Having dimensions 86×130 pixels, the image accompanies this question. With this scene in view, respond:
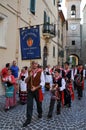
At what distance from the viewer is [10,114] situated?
348 inches

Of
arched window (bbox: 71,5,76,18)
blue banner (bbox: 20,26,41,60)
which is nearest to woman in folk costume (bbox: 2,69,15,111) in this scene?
blue banner (bbox: 20,26,41,60)

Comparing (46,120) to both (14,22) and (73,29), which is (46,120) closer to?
(14,22)

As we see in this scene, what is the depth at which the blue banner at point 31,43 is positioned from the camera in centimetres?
960

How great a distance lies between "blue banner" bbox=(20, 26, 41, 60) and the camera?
9602mm

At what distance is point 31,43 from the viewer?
9.70 m

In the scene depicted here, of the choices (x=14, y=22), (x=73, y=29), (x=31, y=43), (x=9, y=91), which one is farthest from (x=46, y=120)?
(x=73, y=29)

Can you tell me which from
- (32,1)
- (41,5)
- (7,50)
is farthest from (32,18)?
(7,50)

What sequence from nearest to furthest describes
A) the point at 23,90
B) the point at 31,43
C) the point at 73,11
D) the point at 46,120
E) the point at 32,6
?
the point at 46,120 < the point at 31,43 < the point at 23,90 < the point at 32,6 < the point at 73,11

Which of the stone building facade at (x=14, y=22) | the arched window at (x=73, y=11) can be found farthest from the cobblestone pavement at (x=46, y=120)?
the arched window at (x=73, y=11)

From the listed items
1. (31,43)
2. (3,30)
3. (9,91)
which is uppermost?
(3,30)

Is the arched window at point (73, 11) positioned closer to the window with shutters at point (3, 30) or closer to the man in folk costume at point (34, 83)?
the window with shutters at point (3, 30)

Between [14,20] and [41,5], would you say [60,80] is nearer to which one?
[14,20]

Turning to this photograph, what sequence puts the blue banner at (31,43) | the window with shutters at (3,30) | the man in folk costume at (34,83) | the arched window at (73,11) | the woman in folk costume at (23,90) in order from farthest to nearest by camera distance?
the arched window at (73,11) < the window with shutters at (3,30) < the woman in folk costume at (23,90) < the blue banner at (31,43) < the man in folk costume at (34,83)

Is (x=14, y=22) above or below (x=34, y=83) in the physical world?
above
